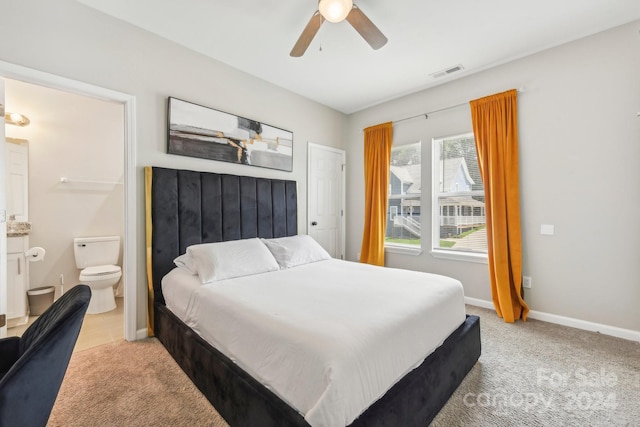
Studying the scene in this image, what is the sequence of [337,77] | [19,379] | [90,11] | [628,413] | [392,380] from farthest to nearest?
[337,77], [90,11], [628,413], [392,380], [19,379]

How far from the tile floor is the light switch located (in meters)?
4.19

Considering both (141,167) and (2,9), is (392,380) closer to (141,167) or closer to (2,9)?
(141,167)

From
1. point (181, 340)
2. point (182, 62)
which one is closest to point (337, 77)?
point (182, 62)

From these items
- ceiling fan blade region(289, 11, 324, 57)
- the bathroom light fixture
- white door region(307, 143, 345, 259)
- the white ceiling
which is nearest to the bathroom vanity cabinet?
the bathroom light fixture

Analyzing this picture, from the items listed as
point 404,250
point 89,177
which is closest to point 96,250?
point 89,177

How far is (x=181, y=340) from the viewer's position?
1.98 m

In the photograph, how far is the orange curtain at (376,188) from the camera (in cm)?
397

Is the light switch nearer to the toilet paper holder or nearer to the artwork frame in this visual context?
the artwork frame

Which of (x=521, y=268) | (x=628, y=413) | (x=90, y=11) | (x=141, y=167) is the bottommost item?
(x=628, y=413)

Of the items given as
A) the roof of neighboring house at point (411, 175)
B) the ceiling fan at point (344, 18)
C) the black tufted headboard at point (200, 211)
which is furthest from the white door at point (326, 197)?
the ceiling fan at point (344, 18)

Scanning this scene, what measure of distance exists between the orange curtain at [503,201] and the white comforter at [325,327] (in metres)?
1.22

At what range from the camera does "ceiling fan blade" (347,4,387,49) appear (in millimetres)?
1897

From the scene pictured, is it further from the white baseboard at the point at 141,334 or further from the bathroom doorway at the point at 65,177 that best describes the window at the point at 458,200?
the bathroom doorway at the point at 65,177

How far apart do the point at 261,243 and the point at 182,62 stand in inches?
76.9
